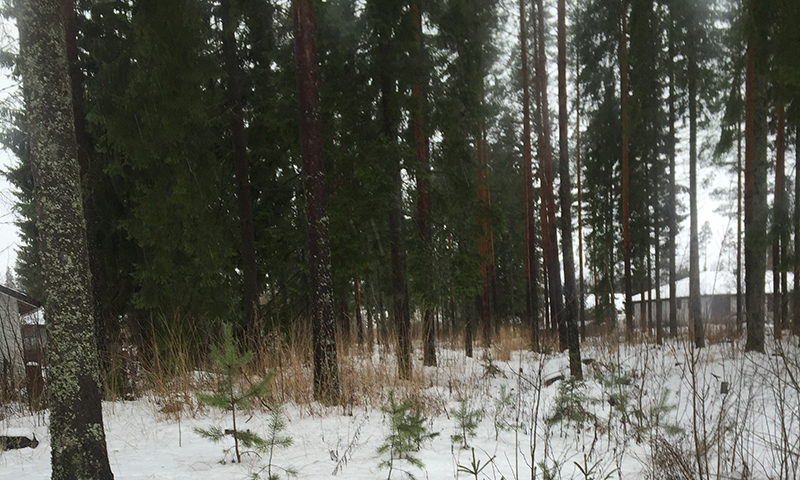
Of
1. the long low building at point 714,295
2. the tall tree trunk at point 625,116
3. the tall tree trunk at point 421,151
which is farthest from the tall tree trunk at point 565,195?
the tall tree trunk at point 625,116

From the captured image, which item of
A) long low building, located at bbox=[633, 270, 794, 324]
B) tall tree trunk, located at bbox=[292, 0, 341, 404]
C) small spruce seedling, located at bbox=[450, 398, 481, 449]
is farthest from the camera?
tall tree trunk, located at bbox=[292, 0, 341, 404]

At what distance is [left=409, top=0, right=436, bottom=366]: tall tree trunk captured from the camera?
9.11 metres

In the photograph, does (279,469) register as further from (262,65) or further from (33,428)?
(262,65)

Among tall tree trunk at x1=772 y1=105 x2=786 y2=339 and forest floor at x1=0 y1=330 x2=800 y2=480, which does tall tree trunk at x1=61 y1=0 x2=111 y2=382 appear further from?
tall tree trunk at x1=772 y1=105 x2=786 y2=339

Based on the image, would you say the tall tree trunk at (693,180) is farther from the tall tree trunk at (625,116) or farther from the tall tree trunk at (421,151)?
the tall tree trunk at (421,151)

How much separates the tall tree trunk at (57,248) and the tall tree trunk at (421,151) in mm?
6289

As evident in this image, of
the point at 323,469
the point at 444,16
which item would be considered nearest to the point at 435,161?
the point at 444,16

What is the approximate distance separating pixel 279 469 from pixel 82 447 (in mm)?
1257

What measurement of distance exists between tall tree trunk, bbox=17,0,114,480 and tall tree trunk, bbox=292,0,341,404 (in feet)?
9.50

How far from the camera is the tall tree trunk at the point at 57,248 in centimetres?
287

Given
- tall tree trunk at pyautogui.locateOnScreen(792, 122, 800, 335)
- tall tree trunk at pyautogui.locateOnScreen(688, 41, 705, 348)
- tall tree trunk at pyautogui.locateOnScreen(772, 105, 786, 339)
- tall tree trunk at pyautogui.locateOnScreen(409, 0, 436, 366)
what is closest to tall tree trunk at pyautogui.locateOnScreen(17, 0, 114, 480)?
tall tree trunk at pyautogui.locateOnScreen(792, 122, 800, 335)

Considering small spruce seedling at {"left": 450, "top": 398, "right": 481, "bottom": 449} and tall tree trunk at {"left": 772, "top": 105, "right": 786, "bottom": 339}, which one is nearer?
small spruce seedling at {"left": 450, "top": 398, "right": 481, "bottom": 449}

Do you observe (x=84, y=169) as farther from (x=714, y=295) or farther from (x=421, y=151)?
(x=714, y=295)

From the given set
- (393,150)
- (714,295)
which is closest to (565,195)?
(393,150)
